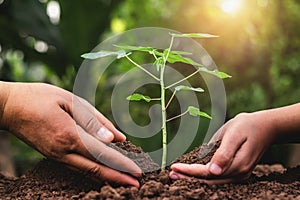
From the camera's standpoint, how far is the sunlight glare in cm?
296

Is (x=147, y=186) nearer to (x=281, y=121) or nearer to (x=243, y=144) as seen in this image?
(x=243, y=144)

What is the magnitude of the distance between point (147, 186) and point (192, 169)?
0.10 meters

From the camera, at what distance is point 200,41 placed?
3113mm

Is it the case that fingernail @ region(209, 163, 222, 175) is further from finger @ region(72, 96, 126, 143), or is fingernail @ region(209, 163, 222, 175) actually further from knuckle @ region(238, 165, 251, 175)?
finger @ region(72, 96, 126, 143)

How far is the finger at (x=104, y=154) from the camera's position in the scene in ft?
2.69

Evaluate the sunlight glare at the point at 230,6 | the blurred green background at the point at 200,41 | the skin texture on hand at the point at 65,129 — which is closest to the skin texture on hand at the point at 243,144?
the skin texture on hand at the point at 65,129

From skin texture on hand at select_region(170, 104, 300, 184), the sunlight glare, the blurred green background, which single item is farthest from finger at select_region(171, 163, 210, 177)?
the sunlight glare

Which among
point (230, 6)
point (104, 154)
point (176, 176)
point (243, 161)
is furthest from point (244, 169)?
point (230, 6)

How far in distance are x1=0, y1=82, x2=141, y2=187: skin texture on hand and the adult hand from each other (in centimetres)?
11

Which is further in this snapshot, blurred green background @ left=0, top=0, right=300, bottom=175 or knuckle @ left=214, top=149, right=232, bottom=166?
blurred green background @ left=0, top=0, right=300, bottom=175

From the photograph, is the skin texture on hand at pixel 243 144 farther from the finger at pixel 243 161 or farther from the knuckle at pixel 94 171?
the knuckle at pixel 94 171

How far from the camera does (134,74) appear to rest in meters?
2.58

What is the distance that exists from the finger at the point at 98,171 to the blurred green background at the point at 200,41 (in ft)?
5.26

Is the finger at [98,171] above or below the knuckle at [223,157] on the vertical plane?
below
